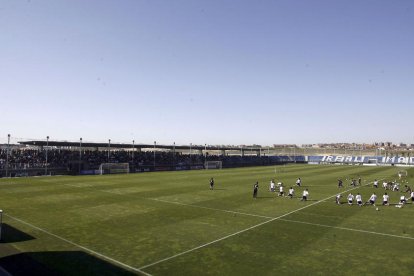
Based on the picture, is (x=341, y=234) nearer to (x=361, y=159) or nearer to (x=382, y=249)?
(x=382, y=249)

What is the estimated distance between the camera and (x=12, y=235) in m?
19.4

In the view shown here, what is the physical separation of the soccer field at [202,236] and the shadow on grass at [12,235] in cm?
5

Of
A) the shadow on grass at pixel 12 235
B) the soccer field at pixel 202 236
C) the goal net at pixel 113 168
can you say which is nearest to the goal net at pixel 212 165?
the goal net at pixel 113 168

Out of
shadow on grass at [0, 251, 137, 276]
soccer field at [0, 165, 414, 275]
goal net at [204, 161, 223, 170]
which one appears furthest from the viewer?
goal net at [204, 161, 223, 170]

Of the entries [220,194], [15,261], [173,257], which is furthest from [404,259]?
[220,194]

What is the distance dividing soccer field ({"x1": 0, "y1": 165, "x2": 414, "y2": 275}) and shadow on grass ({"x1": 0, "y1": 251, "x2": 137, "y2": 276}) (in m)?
0.04

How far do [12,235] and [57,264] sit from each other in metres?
6.76

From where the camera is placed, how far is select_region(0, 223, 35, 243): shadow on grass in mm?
18394

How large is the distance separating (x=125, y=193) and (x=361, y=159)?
131 m

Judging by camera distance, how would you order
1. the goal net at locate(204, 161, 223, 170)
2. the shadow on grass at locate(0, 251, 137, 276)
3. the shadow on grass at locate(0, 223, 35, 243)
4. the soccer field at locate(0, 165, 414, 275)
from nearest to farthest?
the shadow on grass at locate(0, 251, 137, 276) → the soccer field at locate(0, 165, 414, 275) → the shadow on grass at locate(0, 223, 35, 243) → the goal net at locate(204, 161, 223, 170)

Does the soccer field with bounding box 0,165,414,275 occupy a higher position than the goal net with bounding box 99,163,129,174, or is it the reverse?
the goal net with bounding box 99,163,129,174

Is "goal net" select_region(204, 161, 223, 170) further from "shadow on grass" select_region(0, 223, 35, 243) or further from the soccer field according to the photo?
"shadow on grass" select_region(0, 223, 35, 243)

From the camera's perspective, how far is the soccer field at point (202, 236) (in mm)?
14891

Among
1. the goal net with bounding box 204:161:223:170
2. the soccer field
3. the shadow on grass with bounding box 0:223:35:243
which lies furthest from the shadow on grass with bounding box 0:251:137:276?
the goal net with bounding box 204:161:223:170
